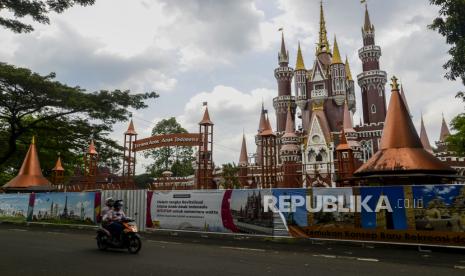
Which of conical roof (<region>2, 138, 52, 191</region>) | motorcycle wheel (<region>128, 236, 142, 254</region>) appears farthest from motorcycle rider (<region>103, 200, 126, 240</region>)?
conical roof (<region>2, 138, 52, 191</region>)

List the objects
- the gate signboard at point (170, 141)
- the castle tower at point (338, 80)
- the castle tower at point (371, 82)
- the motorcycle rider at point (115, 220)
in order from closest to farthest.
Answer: the motorcycle rider at point (115, 220)
the gate signboard at point (170, 141)
the castle tower at point (338, 80)
the castle tower at point (371, 82)

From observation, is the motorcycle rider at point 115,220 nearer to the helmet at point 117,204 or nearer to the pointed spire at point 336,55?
the helmet at point 117,204

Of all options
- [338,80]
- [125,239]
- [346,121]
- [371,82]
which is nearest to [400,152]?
[125,239]

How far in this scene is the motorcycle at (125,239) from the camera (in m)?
9.98

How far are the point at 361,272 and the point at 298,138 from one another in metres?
47.3

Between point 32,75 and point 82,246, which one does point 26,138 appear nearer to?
point 32,75

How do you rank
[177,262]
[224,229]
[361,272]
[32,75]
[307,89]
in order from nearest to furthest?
1. [361,272]
2. [177,262]
3. [224,229]
4. [32,75]
5. [307,89]

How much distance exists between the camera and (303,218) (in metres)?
12.2

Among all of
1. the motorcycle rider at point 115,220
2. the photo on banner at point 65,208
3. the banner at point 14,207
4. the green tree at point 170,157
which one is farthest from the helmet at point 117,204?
the green tree at point 170,157

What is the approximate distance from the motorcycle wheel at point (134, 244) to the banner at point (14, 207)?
13179 mm

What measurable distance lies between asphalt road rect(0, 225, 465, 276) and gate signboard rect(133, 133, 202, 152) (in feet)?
26.5

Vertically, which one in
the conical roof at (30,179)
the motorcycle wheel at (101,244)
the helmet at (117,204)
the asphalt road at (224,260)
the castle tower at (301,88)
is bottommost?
the asphalt road at (224,260)

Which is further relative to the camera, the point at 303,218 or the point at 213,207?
the point at 213,207

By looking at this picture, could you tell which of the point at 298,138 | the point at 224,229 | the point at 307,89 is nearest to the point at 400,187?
the point at 224,229
